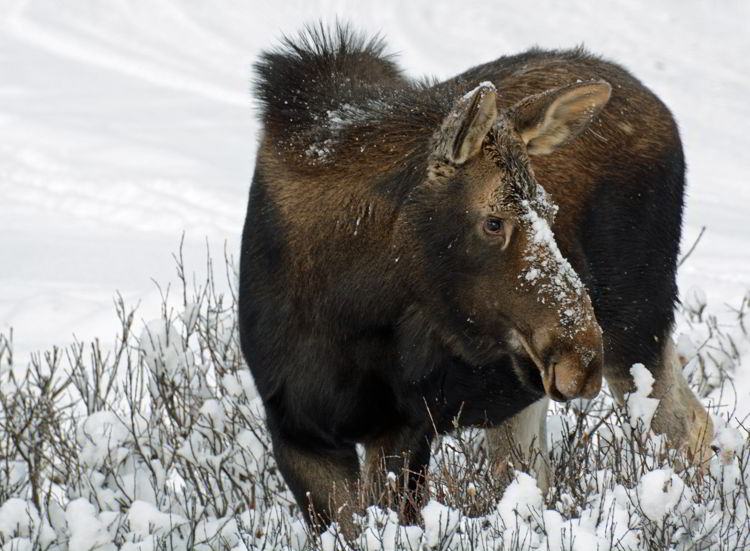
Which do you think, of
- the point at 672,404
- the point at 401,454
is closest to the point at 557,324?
the point at 401,454

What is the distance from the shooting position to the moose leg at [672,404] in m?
5.22

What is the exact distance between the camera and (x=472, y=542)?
365cm

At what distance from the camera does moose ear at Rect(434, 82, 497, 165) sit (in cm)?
377

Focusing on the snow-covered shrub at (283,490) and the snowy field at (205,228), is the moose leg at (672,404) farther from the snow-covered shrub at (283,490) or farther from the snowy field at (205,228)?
the snow-covered shrub at (283,490)

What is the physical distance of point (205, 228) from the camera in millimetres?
11148

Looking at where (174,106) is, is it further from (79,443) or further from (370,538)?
(370,538)

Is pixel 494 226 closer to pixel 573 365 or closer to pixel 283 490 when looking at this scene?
pixel 573 365

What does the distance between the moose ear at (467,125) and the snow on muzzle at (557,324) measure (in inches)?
10.3

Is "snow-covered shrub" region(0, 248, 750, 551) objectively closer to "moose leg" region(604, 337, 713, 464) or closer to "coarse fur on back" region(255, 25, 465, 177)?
"moose leg" region(604, 337, 713, 464)

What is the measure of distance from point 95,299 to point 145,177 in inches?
139

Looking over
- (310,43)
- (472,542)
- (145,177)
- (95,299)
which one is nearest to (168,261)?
(95,299)

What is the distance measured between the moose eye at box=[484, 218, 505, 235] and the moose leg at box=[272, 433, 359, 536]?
1044 millimetres

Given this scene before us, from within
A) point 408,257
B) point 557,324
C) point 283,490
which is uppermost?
point 408,257

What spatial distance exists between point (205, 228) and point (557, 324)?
301 inches
